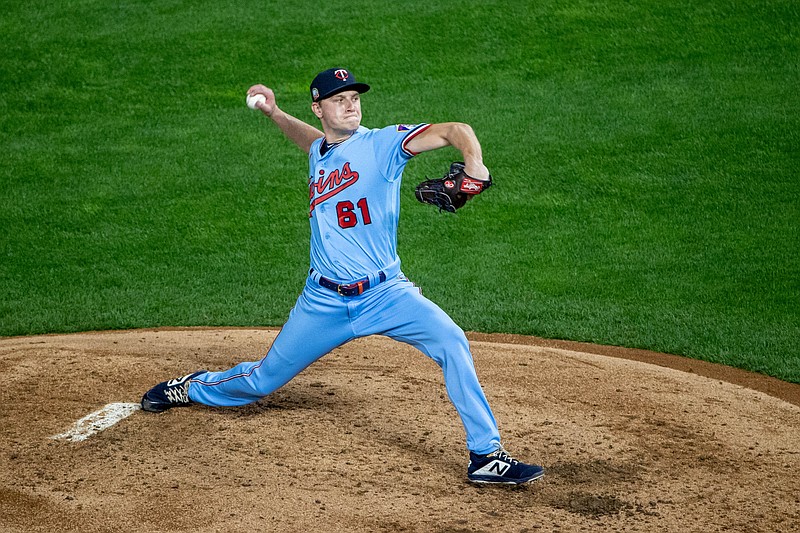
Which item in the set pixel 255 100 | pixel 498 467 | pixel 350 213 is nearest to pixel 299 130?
pixel 255 100

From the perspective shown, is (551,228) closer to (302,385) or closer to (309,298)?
(302,385)

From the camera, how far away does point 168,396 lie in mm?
5430

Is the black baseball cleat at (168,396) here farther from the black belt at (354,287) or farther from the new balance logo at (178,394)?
the black belt at (354,287)

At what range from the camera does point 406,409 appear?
18.4ft

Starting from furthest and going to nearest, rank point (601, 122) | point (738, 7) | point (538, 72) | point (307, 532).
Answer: point (738, 7)
point (538, 72)
point (601, 122)
point (307, 532)

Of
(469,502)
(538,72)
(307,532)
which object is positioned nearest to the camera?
(307,532)

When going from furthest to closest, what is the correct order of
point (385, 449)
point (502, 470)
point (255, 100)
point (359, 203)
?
point (255, 100) < point (385, 449) < point (359, 203) < point (502, 470)

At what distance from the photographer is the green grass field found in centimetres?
830

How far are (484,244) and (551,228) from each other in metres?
0.73

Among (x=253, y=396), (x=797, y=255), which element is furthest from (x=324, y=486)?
(x=797, y=255)

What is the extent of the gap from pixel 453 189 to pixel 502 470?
141 cm

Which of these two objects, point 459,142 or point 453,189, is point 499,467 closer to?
point 453,189

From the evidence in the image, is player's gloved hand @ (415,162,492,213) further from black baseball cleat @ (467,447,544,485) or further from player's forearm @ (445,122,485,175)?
black baseball cleat @ (467,447,544,485)

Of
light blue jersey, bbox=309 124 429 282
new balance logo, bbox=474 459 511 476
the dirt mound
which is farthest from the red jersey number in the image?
new balance logo, bbox=474 459 511 476
